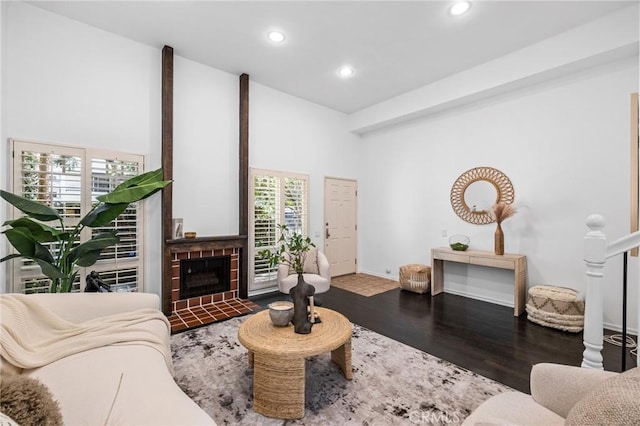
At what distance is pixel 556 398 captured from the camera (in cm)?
122

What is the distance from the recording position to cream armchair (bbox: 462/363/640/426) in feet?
2.89

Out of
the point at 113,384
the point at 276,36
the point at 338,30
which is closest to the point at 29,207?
the point at 113,384

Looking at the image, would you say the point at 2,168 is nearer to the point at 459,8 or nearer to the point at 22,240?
the point at 22,240

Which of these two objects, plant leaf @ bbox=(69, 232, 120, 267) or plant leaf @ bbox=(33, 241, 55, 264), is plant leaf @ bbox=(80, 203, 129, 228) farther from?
plant leaf @ bbox=(33, 241, 55, 264)

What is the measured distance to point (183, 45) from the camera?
366 cm

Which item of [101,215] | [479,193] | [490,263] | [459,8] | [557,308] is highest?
[459,8]

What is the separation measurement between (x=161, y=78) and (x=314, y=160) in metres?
2.78

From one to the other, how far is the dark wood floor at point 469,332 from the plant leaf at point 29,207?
8.75 ft

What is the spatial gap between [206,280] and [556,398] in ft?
12.9

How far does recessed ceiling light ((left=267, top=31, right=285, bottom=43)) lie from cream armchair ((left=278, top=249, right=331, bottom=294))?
2.98m

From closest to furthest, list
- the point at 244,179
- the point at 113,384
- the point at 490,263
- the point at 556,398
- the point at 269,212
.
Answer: the point at 556,398
the point at 113,384
the point at 490,263
the point at 244,179
the point at 269,212

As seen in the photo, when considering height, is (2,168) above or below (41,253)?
above

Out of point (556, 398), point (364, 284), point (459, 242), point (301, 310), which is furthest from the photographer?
point (364, 284)

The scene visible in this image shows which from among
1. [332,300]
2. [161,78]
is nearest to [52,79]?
[161,78]
